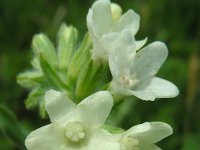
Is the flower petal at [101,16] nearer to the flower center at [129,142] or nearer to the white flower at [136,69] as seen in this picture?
the white flower at [136,69]

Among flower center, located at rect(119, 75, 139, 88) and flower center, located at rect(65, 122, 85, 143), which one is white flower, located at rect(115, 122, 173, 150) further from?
flower center, located at rect(119, 75, 139, 88)

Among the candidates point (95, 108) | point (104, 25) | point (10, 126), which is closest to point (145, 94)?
point (95, 108)

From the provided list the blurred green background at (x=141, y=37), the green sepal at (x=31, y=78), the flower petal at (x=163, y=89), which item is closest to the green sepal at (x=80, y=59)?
the green sepal at (x=31, y=78)

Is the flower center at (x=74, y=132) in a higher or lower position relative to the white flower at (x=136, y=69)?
lower

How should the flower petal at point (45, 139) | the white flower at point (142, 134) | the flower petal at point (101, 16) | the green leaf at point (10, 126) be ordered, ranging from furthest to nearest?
the green leaf at point (10, 126)
the flower petal at point (101, 16)
the white flower at point (142, 134)
the flower petal at point (45, 139)

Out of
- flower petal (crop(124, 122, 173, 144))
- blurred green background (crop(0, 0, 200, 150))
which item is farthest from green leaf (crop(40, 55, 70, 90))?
blurred green background (crop(0, 0, 200, 150))

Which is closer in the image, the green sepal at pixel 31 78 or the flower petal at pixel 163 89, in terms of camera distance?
the flower petal at pixel 163 89

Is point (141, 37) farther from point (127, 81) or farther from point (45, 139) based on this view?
point (45, 139)
